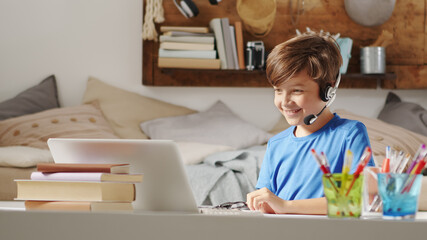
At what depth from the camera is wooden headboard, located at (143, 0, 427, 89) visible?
3.57 meters

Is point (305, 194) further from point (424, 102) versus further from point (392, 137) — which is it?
point (424, 102)

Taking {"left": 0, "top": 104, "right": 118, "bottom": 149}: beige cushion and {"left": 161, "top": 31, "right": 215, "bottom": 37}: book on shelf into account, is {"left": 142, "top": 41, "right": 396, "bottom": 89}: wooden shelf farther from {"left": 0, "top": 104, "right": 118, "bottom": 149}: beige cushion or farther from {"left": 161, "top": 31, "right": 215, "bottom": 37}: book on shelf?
{"left": 0, "top": 104, "right": 118, "bottom": 149}: beige cushion

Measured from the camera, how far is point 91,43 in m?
3.64

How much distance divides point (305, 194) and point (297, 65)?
306mm

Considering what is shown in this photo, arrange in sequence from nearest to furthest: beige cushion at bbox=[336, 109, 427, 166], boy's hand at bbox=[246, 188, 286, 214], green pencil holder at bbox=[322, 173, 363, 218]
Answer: green pencil holder at bbox=[322, 173, 363, 218] → boy's hand at bbox=[246, 188, 286, 214] → beige cushion at bbox=[336, 109, 427, 166]

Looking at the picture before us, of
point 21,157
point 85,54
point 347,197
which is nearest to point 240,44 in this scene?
point 85,54

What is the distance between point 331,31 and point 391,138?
86 centimetres

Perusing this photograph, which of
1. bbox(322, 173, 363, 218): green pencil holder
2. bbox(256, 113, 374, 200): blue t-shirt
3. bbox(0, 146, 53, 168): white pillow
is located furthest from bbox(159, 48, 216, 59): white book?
bbox(322, 173, 363, 218): green pencil holder

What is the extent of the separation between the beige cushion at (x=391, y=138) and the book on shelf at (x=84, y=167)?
2.07m

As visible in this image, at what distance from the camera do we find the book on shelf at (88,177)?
3.20 ft

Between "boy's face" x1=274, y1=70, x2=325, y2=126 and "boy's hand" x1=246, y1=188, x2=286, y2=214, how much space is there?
10.9 inches

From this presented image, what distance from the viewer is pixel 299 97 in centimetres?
139

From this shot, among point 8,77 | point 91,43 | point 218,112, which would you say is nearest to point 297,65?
point 218,112

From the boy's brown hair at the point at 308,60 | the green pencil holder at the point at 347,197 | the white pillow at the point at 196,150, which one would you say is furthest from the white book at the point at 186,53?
the green pencil holder at the point at 347,197
